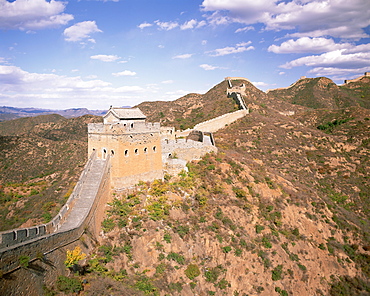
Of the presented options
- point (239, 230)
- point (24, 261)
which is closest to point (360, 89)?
point (239, 230)

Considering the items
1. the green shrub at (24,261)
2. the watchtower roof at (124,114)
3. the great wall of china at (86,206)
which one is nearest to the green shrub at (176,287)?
the great wall of china at (86,206)

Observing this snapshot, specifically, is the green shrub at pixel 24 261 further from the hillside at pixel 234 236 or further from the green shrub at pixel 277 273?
the green shrub at pixel 277 273

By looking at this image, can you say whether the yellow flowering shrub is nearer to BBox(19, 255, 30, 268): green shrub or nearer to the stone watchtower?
BBox(19, 255, 30, 268): green shrub

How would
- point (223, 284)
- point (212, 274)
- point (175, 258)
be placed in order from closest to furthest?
point (175, 258), point (223, 284), point (212, 274)

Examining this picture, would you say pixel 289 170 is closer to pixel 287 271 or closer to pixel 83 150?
pixel 287 271

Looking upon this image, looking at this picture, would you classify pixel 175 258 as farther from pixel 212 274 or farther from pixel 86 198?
pixel 86 198

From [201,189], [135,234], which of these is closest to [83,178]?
[135,234]

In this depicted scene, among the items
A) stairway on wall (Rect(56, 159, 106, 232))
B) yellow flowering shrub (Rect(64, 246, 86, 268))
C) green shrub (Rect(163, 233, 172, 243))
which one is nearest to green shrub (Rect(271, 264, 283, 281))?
green shrub (Rect(163, 233, 172, 243))
